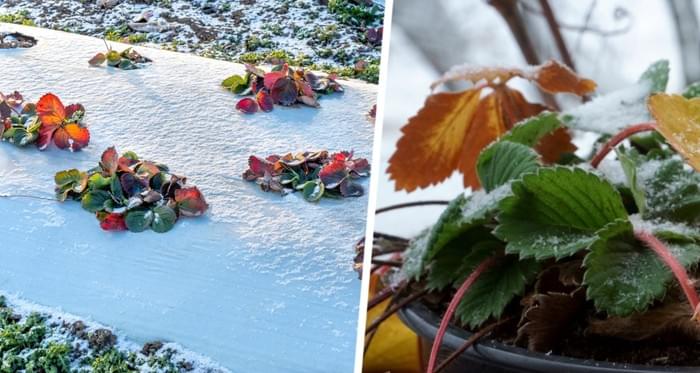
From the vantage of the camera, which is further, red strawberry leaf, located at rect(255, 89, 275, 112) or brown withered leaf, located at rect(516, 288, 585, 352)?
red strawberry leaf, located at rect(255, 89, 275, 112)

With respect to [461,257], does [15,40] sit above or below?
below

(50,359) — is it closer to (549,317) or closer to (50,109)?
(50,109)

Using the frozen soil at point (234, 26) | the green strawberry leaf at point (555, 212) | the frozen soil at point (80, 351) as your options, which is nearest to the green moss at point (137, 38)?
the frozen soil at point (234, 26)

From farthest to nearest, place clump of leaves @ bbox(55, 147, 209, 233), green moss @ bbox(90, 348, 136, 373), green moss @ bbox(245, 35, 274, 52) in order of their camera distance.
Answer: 1. green moss @ bbox(245, 35, 274, 52)
2. clump of leaves @ bbox(55, 147, 209, 233)
3. green moss @ bbox(90, 348, 136, 373)

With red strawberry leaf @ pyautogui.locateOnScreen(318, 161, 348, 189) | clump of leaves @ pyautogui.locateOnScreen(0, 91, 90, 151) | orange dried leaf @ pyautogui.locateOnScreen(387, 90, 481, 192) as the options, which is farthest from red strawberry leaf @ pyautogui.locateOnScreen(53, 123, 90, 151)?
orange dried leaf @ pyautogui.locateOnScreen(387, 90, 481, 192)

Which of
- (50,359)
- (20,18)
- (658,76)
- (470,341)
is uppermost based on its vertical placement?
(658,76)

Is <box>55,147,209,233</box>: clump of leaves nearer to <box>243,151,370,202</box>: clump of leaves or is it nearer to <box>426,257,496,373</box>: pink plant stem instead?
<box>243,151,370,202</box>: clump of leaves

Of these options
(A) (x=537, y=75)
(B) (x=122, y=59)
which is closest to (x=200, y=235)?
(B) (x=122, y=59)

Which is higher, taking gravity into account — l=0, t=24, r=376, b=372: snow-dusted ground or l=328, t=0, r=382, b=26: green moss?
l=328, t=0, r=382, b=26: green moss
